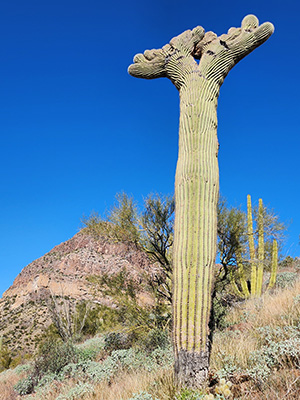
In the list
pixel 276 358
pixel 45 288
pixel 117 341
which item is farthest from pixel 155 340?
pixel 45 288

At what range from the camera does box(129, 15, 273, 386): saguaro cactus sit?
312 centimetres

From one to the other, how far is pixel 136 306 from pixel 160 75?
20.8 ft

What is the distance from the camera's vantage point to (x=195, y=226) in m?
3.41

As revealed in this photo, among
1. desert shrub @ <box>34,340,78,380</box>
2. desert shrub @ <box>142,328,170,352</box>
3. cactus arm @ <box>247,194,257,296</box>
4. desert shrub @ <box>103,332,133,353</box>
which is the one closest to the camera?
desert shrub @ <box>142,328,170,352</box>

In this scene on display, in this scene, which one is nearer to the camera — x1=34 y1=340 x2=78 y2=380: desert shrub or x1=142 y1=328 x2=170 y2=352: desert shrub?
x1=142 y1=328 x2=170 y2=352: desert shrub

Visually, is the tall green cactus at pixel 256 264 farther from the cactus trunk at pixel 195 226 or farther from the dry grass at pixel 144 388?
the cactus trunk at pixel 195 226

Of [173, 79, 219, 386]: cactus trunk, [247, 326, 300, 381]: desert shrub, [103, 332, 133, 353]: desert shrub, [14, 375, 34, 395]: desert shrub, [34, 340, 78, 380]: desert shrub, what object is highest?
[173, 79, 219, 386]: cactus trunk

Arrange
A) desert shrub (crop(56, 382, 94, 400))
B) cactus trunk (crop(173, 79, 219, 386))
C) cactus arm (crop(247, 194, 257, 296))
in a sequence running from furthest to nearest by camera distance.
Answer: cactus arm (crop(247, 194, 257, 296))
desert shrub (crop(56, 382, 94, 400))
cactus trunk (crop(173, 79, 219, 386))

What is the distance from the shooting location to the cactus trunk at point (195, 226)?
10.1 ft

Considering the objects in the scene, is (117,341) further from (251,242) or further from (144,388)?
(144,388)

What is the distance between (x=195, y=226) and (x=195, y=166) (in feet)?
2.36

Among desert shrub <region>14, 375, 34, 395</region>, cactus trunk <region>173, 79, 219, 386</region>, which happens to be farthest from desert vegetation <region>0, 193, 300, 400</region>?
cactus trunk <region>173, 79, 219, 386</region>

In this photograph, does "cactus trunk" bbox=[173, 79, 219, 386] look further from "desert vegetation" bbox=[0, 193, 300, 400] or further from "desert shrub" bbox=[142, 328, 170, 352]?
"desert shrub" bbox=[142, 328, 170, 352]

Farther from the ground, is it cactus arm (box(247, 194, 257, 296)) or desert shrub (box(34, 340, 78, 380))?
cactus arm (box(247, 194, 257, 296))
